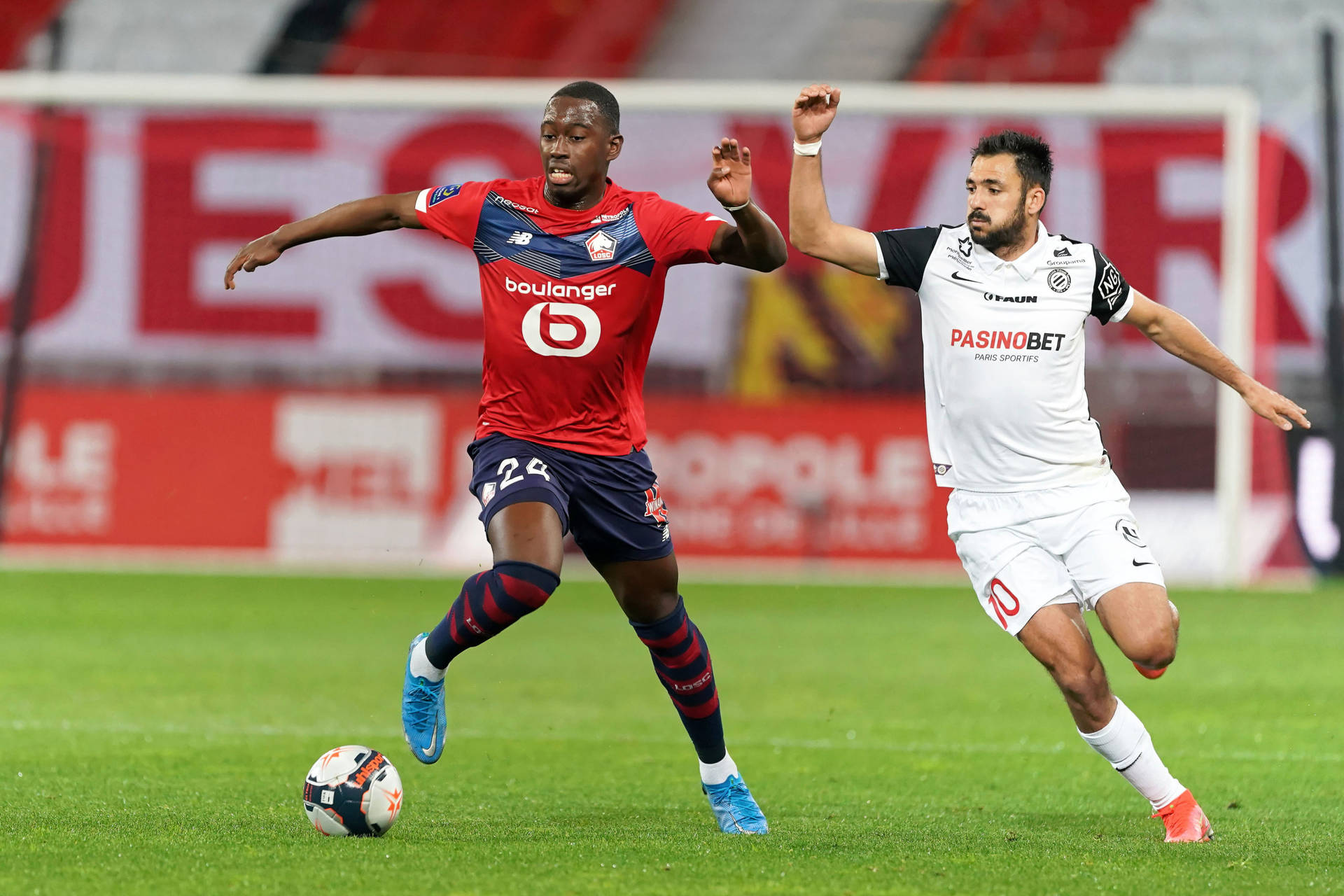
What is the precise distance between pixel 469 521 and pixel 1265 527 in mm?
7044

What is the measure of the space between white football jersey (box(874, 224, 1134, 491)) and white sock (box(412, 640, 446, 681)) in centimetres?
185

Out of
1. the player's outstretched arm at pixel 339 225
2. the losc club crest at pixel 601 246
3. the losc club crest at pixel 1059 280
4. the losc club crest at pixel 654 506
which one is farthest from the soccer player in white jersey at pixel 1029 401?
the player's outstretched arm at pixel 339 225

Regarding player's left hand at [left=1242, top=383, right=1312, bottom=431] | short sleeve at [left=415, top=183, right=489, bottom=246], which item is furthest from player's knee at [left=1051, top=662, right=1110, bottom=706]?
short sleeve at [left=415, top=183, right=489, bottom=246]

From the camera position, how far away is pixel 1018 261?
19.6ft

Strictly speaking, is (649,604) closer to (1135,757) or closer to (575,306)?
(575,306)

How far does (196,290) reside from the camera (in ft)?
53.6

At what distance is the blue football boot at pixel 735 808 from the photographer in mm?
5770

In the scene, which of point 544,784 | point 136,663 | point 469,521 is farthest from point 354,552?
point 544,784

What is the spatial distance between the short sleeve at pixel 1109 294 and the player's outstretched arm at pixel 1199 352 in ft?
0.11

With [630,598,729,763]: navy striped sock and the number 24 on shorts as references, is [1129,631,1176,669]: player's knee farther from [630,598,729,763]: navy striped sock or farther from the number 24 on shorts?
the number 24 on shorts

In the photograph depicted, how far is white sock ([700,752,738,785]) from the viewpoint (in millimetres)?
5926

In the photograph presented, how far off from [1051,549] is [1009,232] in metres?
→ 1.06

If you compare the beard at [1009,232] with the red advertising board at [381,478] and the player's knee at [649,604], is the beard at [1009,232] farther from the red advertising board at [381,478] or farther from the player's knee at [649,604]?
the red advertising board at [381,478]

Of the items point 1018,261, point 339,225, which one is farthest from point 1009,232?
point 339,225
